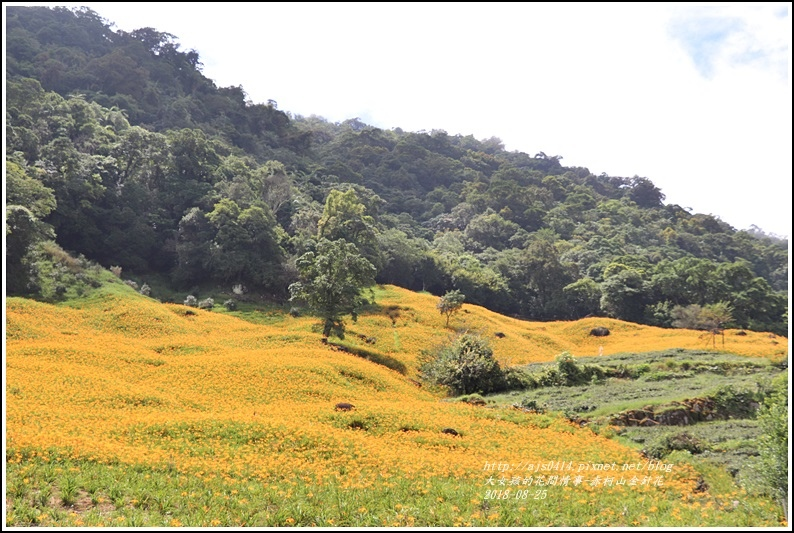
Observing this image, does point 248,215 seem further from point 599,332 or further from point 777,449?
point 777,449

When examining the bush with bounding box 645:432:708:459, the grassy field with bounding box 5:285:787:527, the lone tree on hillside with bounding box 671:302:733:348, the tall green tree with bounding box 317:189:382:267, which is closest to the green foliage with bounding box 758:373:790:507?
the grassy field with bounding box 5:285:787:527

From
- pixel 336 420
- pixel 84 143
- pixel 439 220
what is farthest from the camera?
pixel 439 220

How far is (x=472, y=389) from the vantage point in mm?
28250

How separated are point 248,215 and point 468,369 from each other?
37240mm

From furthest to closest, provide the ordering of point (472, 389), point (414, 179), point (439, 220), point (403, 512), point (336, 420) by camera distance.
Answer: point (414, 179) < point (439, 220) < point (472, 389) < point (336, 420) < point (403, 512)

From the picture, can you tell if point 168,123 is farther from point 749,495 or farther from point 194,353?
point 749,495

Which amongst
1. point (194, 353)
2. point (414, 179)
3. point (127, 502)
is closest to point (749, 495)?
point (127, 502)

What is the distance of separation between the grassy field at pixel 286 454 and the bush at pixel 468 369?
4.42ft

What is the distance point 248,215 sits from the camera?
57.0 metres

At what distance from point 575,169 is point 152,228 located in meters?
173

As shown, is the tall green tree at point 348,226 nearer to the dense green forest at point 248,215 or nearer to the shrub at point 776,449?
the dense green forest at point 248,215

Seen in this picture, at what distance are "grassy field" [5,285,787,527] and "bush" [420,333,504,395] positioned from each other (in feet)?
4.42

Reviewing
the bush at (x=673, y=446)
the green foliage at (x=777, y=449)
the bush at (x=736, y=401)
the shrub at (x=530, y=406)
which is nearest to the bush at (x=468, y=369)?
the shrub at (x=530, y=406)

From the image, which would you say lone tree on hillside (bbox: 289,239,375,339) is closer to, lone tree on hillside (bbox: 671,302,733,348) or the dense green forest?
the dense green forest
